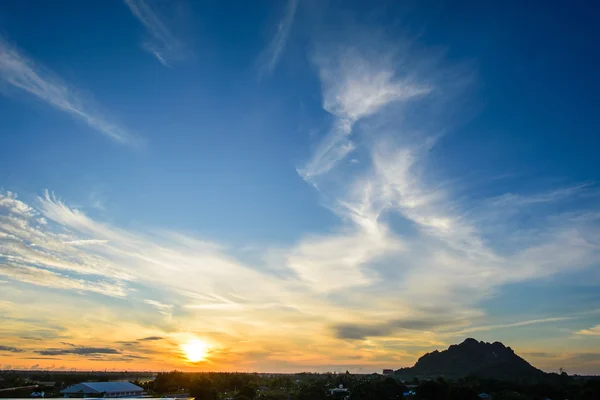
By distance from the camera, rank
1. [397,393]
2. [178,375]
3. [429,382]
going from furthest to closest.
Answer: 1. [178,375]
2. [397,393]
3. [429,382]

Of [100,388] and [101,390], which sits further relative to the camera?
[100,388]

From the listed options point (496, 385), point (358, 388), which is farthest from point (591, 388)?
point (358, 388)

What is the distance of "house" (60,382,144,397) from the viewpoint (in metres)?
82.5

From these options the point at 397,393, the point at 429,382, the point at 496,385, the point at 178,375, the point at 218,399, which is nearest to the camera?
the point at 218,399

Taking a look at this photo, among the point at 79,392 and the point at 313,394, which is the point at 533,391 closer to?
the point at 313,394

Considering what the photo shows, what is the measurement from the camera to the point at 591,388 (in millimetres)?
90812

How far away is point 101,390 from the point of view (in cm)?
8419

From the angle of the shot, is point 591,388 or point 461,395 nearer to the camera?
point 461,395

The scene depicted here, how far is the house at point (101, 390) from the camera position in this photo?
271 ft

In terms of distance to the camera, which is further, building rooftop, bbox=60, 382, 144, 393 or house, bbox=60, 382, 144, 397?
building rooftop, bbox=60, 382, 144, 393

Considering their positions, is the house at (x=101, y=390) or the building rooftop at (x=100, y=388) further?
the building rooftop at (x=100, y=388)

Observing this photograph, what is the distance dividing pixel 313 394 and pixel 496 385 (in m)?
66.7

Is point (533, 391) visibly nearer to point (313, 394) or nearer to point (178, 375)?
point (313, 394)

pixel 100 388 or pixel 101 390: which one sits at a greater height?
pixel 100 388
